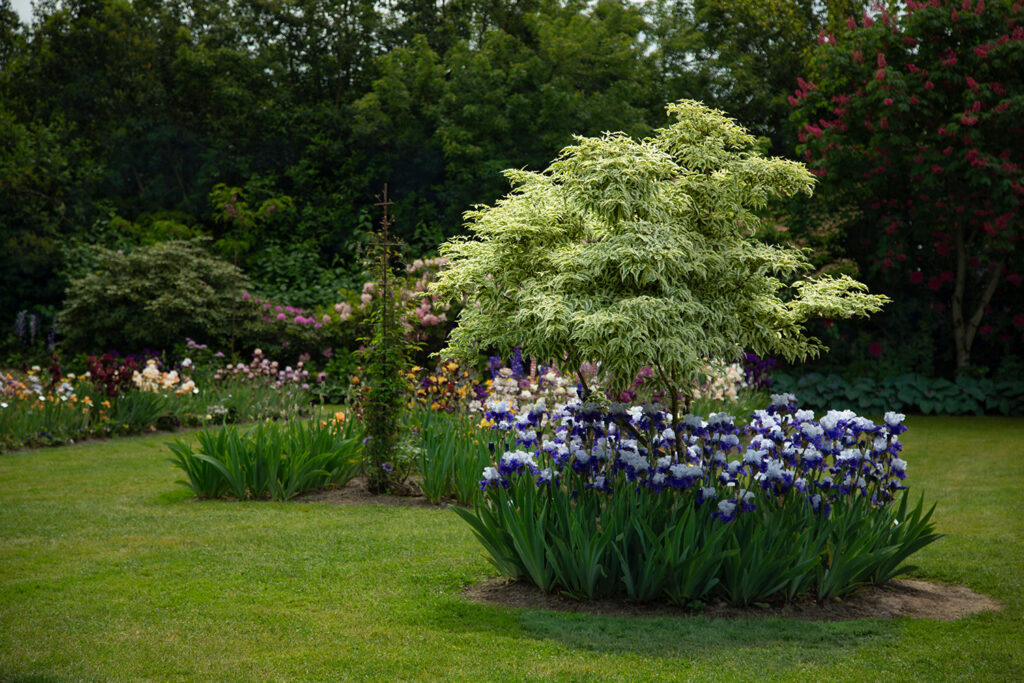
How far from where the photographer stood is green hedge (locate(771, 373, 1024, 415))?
1451 centimetres

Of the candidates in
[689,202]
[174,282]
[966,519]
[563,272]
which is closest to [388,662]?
[563,272]

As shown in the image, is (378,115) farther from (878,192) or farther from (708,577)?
(708,577)

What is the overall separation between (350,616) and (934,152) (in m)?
12.4

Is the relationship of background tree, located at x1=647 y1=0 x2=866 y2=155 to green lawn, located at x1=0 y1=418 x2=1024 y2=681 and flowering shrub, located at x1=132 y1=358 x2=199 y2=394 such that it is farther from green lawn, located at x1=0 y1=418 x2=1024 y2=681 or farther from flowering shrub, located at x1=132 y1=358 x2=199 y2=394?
green lawn, located at x1=0 y1=418 x2=1024 y2=681

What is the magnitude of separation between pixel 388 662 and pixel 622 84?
18004 millimetres

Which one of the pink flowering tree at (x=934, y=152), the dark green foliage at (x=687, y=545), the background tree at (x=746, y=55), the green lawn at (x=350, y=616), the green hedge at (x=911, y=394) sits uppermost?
the background tree at (x=746, y=55)

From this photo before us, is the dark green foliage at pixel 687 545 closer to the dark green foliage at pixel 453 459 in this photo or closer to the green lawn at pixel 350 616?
the green lawn at pixel 350 616

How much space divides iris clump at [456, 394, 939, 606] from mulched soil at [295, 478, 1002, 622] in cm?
7

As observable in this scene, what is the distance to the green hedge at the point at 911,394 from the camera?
14508 mm

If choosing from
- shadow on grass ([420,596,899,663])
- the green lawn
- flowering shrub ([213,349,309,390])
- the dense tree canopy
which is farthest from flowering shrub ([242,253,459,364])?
shadow on grass ([420,596,899,663])

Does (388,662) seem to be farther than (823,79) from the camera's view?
No

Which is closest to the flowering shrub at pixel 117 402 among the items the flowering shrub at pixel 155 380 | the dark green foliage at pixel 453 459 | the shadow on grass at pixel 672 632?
the flowering shrub at pixel 155 380

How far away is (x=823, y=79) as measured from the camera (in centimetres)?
1541

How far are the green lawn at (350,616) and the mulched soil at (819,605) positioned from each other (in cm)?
14
